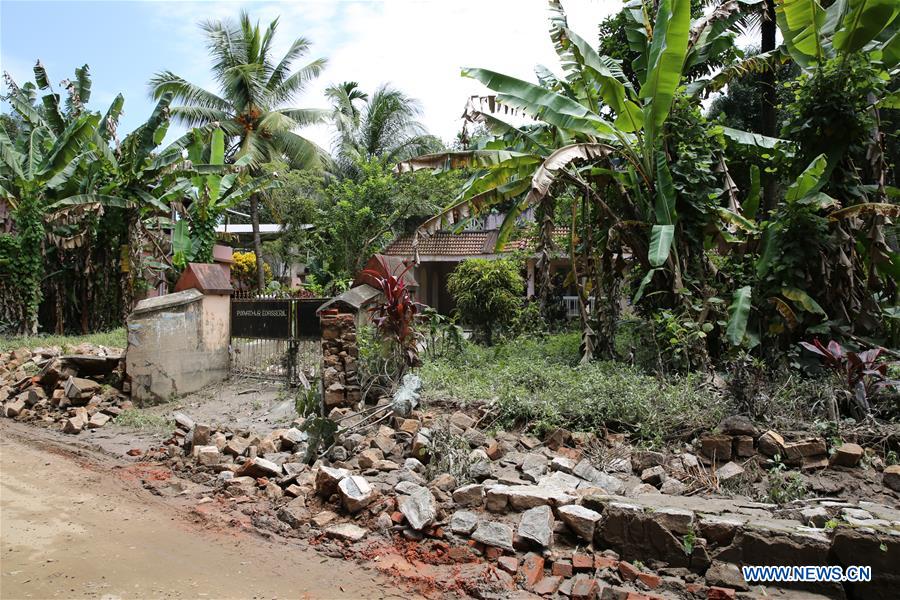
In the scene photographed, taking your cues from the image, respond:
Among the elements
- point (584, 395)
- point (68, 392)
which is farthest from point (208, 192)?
point (584, 395)

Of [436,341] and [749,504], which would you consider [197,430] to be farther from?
[749,504]

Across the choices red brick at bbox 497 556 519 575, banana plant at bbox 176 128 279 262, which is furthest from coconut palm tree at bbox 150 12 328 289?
red brick at bbox 497 556 519 575

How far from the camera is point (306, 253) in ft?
74.0

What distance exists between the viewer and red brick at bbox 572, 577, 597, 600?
11.7 ft

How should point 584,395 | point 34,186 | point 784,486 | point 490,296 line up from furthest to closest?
point 34,186 → point 490,296 → point 584,395 → point 784,486

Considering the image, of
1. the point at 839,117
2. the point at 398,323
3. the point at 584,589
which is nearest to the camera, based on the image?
the point at 584,589

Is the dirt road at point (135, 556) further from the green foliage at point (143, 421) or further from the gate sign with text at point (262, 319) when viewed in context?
the gate sign with text at point (262, 319)

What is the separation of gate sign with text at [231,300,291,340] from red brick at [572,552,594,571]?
591 cm

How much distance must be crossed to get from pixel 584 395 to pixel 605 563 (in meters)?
2.37

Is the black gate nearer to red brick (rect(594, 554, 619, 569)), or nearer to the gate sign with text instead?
the gate sign with text

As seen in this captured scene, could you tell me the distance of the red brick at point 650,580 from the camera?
12.0ft

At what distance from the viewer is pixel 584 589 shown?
11.8 ft

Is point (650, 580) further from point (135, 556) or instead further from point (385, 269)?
point (385, 269)

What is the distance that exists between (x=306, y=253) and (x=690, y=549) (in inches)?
798
